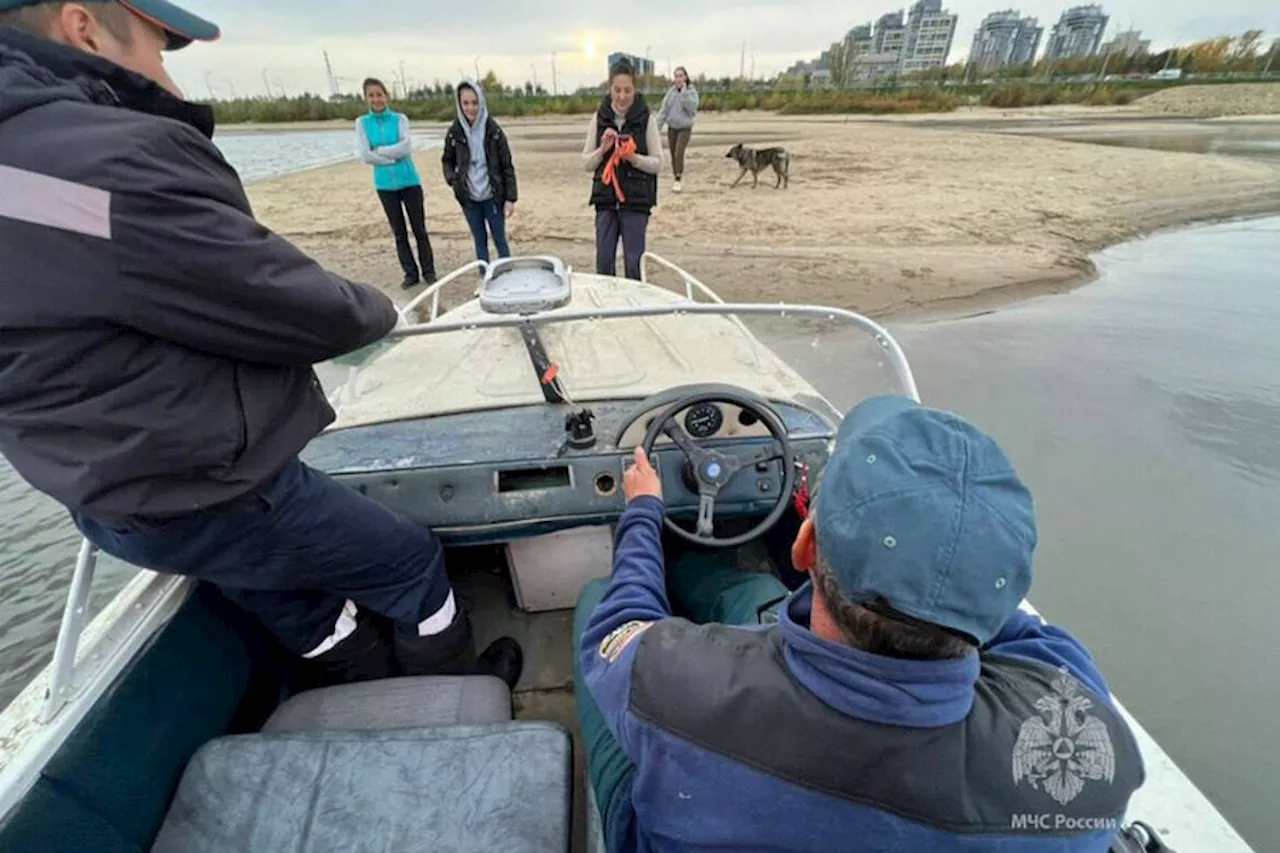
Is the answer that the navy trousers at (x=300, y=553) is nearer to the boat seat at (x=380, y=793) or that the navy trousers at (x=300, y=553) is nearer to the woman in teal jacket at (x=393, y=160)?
the boat seat at (x=380, y=793)

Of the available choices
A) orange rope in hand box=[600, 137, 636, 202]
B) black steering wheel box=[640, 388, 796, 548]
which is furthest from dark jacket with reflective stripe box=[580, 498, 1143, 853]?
orange rope in hand box=[600, 137, 636, 202]

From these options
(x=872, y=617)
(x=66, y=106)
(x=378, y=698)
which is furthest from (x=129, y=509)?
(x=872, y=617)

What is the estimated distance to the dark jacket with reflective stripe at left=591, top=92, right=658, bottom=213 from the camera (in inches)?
199

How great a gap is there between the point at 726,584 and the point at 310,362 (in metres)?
1.27

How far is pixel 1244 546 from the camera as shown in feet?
11.1

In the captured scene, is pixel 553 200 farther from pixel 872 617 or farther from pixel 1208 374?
pixel 872 617

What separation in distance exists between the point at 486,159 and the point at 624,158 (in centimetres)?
173

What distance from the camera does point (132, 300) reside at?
1.08m

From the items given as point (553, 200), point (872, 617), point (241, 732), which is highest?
point (872, 617)

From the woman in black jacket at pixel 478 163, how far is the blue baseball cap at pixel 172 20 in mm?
4928

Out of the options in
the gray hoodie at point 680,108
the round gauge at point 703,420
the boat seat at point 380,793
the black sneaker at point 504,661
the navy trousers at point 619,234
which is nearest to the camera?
the boat seat at point 380,793

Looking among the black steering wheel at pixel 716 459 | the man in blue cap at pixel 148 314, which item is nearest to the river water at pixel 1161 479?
the black steering wheel at pixel 716 459

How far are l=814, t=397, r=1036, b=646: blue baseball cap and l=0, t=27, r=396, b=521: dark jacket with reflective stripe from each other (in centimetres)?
107

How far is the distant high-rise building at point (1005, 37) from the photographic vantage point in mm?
102688
